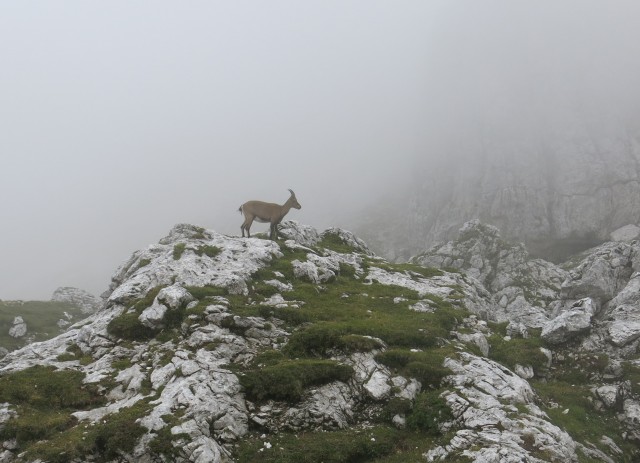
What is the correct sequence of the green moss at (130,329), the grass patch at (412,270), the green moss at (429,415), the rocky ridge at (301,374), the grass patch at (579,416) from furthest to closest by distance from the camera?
the grass patch at (412,270), the green moss at (130,329), the grass patch at (579,416), the green moss at (429,415), the rocky ridge at (301,374)

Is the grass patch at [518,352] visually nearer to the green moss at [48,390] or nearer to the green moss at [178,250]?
the green moss at [48,390]

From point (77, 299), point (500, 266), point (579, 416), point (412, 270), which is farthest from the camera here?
point (77, 299)

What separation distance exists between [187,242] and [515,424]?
92.5ft

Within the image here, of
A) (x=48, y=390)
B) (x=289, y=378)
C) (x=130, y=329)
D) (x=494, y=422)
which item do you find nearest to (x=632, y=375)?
(x=494, y=422)

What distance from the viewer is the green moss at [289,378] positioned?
19.0 m

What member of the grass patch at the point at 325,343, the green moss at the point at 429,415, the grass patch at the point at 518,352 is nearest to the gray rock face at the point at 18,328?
the grass patch at the point at 325,343

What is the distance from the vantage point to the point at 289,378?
1923 centimetres

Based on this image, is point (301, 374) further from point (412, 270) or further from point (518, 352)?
point (412, 270)

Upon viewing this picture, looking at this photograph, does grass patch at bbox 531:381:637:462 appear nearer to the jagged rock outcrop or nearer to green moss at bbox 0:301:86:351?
green moss at bbox 0:301:86:351

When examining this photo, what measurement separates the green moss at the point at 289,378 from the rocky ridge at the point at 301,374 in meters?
0.06

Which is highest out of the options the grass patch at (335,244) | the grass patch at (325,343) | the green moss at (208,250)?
the green moss at (208,250)

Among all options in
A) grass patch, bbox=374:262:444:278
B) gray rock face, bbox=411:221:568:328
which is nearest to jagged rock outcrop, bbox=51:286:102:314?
gray rock face, bbox=411:221:568:328

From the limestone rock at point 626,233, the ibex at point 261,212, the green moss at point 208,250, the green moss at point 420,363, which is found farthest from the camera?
the limestone rock at point 626,233

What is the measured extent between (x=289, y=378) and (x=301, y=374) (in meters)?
0.67
